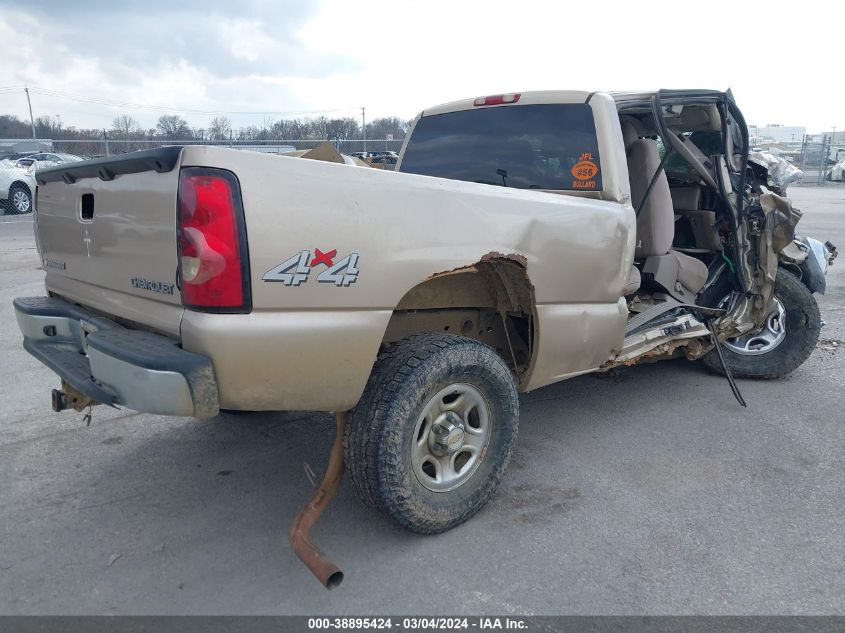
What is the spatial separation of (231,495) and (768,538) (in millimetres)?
2635

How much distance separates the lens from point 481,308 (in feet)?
12.0

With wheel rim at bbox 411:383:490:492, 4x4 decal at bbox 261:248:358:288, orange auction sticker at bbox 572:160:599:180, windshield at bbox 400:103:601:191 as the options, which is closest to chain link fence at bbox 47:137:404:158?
windshield at bbox 400:103:601:191

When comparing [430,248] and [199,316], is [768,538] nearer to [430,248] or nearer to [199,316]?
[430,248]

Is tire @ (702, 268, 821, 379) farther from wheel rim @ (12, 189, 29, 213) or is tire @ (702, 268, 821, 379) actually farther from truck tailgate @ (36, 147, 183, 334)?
wheel rim @ (12, 189, 29, 213)

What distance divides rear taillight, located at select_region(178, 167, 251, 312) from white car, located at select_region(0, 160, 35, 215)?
18.8 metres

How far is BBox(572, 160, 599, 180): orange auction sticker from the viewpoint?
385 centimetres

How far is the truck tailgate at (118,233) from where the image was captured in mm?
2494

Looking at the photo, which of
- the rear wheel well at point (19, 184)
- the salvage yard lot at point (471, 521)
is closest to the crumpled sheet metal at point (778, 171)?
the salvage yard lot at point (471, 521)

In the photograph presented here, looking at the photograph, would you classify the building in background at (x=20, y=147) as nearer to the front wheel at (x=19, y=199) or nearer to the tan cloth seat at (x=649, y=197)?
the front wheel at (x=19, y=199)

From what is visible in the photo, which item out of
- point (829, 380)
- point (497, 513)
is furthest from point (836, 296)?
point (497, 513)

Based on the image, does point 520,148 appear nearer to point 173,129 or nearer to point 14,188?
point 14,188

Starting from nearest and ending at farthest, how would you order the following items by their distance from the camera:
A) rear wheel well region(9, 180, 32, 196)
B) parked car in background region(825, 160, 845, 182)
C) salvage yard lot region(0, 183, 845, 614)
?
salvage yard lot region(0, 183, 845, 614)
rear wheel well region(9, 180, 32, 196)
parked car in background region(825, 160, 845, 182)

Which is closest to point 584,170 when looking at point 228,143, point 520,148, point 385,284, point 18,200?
point 520,148

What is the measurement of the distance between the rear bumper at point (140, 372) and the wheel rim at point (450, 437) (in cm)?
98
